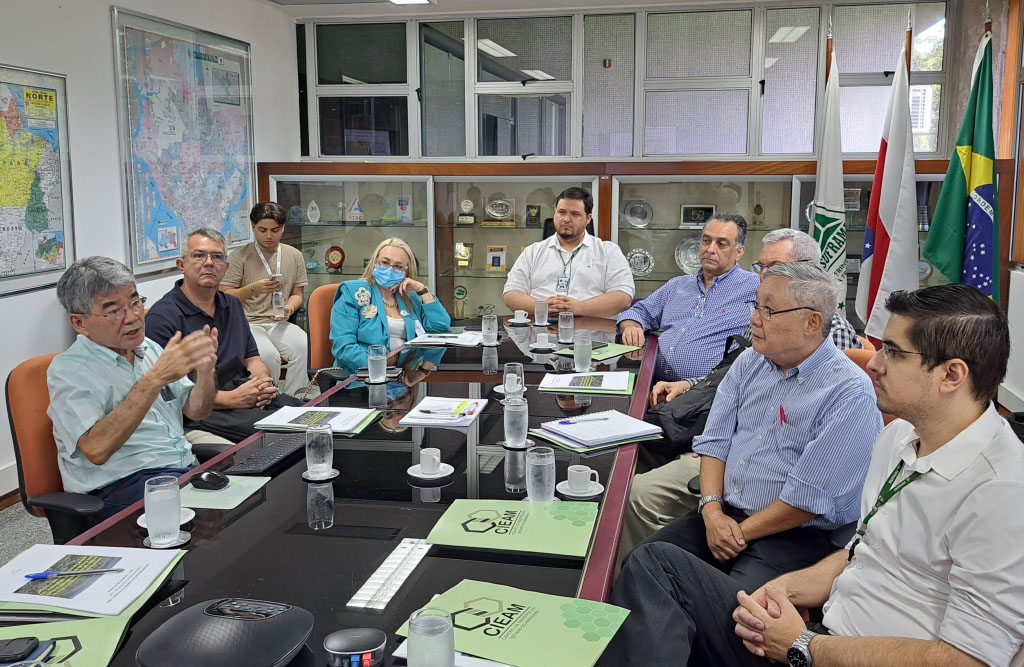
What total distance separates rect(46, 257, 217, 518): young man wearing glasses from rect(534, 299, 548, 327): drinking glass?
1909 mm

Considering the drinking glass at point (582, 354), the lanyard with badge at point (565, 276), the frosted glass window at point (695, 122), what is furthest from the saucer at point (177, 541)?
the frosted glass window at point (695, 122)

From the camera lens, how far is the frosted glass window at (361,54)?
618 centimetres

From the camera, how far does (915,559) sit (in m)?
1.57

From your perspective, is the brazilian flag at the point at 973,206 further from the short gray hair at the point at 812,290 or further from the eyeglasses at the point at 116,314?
the eyeglasses at the point at 116,314

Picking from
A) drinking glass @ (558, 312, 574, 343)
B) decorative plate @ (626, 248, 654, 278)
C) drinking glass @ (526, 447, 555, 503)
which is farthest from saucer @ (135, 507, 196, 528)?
decorative plate @ (626, 248, 654, 278)

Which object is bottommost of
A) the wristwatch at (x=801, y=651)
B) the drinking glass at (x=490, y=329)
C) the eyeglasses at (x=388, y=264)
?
the wristwatch at (x=801, y=651)

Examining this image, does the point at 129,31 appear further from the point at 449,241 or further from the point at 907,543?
the point at 907,543

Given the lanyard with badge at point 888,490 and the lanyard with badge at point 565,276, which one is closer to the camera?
the lanyard with badge at point 888,490

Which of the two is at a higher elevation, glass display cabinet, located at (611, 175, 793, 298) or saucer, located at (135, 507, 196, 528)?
glass display cabinet, located at (611, 175, 793, 298)

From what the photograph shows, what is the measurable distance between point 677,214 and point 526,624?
467 centimetres

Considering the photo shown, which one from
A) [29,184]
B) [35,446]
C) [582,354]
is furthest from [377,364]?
[29,184]

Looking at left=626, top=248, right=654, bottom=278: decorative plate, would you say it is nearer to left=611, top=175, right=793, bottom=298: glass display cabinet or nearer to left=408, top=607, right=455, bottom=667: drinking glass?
left=611, top=175, right=793, bottom=298: glass display cabinet

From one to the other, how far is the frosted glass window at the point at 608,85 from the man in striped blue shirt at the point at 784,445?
12.5 feet

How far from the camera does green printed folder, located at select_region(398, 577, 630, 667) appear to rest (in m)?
1.26
